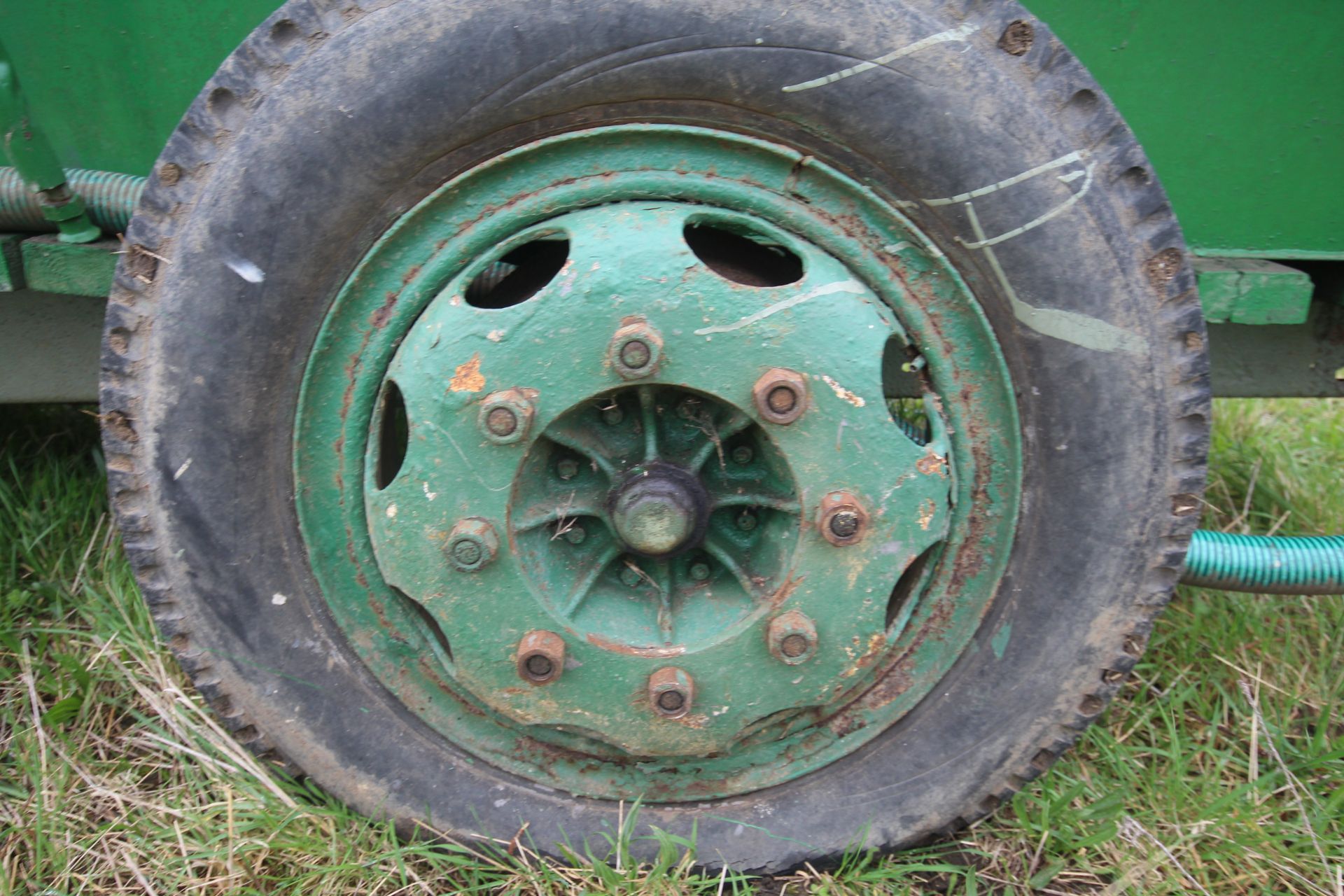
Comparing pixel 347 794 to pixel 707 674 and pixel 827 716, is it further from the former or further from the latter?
pixel 827 716

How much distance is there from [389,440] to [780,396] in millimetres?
601

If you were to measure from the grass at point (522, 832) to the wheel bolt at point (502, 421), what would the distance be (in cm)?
60

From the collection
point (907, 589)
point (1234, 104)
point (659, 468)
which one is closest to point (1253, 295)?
point (1234, 104)

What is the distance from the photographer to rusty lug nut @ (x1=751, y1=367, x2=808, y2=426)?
45.8 inches

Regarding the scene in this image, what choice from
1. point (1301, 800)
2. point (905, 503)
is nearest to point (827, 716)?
point (905, 503)

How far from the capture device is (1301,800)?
159cm

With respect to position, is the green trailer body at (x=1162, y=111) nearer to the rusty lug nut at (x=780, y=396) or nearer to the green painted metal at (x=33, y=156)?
the green painted metal at (x=33, y=156)

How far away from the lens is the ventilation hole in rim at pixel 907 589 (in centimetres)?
130

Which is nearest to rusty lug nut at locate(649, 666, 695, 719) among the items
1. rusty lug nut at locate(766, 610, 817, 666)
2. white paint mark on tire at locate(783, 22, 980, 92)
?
rusty lug nut at locate(766, 610, 817, 666)

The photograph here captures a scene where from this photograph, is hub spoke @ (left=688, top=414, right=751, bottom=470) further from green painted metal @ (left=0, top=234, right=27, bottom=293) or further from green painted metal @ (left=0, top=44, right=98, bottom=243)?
green painted metal @ (left=0, top=234, right=27, bottom=293)

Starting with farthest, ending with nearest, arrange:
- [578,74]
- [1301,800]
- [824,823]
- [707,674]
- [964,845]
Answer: [1301,800], [964,845], [824,823], [707,674], [578,74]

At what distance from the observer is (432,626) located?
53.4 inches

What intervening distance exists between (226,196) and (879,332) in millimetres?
809

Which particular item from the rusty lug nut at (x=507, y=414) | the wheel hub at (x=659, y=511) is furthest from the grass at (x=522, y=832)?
the rusty lug nut at (x=507, y=414)
